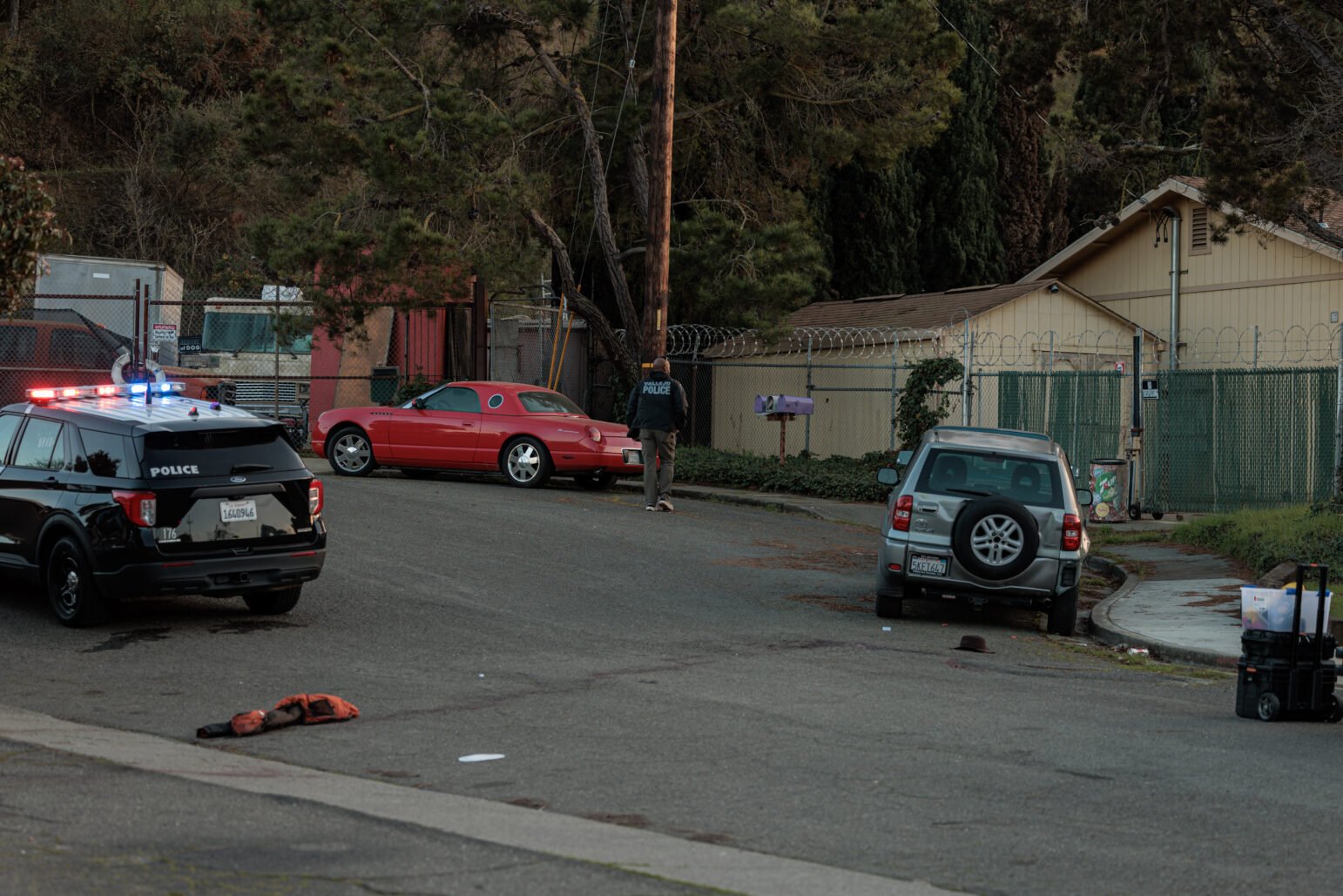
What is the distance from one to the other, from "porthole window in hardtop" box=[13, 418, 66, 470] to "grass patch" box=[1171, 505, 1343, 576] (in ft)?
34.4

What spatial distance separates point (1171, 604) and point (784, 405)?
12408 mm

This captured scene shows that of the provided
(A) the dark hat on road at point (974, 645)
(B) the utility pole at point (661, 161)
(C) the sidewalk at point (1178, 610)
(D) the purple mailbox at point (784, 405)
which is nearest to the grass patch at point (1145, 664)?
(C) the sidewalk at point (1178, 610)

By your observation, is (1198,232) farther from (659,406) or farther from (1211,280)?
(659,406)

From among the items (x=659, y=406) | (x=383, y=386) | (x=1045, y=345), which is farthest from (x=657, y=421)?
(x=383, y=386)

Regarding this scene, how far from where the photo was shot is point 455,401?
2341 centimetres

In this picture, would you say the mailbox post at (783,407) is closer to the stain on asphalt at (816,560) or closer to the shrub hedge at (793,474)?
the shrub hedge at (793,474)

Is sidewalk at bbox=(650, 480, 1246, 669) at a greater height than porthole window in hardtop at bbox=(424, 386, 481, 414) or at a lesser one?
lesser

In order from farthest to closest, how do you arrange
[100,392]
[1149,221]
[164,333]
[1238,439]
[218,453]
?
[1149,221], [164,333], [1238,439], [100,392], [218,453]

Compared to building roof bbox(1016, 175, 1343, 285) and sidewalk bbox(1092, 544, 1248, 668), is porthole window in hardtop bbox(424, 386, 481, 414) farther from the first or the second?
building roof bbox(1016, 175, 1343, 285)

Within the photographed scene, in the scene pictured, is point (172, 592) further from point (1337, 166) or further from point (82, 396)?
point (1337, 166)

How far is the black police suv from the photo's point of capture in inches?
437

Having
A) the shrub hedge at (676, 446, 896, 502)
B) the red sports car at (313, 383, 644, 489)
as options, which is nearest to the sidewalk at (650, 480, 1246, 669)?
the shrub hedge at (676, 446, 896, 502)

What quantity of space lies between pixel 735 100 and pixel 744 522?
40.5 feet

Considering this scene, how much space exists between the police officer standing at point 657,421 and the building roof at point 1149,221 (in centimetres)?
1107
